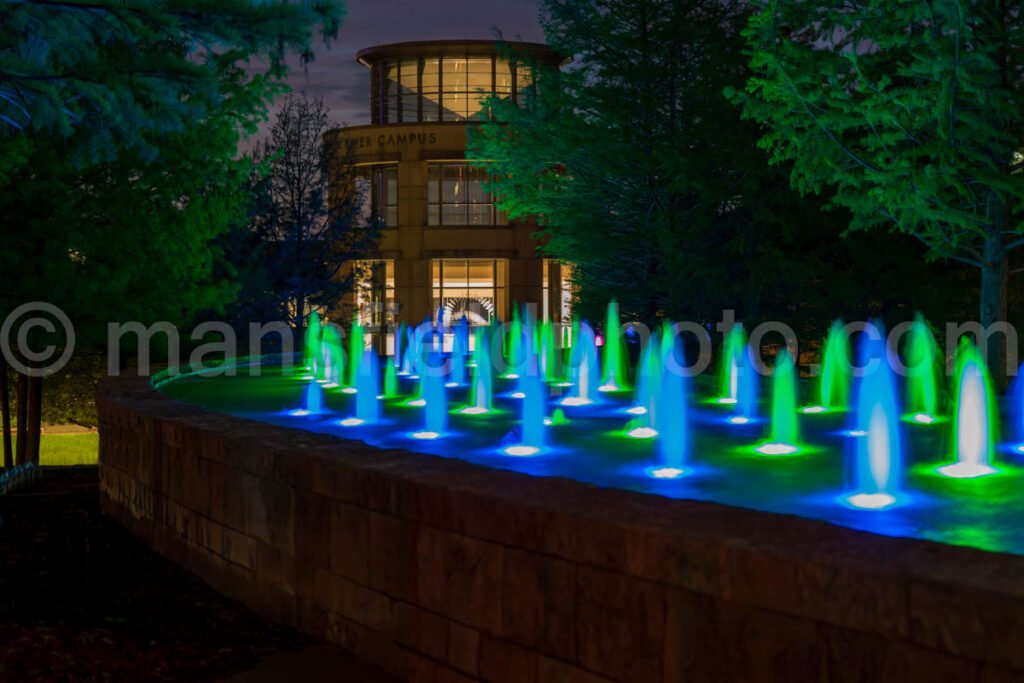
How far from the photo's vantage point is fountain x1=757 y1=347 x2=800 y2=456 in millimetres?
9055

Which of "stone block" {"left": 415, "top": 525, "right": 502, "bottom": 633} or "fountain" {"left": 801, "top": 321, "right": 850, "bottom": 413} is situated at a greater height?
"fountain" {"left": 801, "top": 321, "right": 850, "bottom": 413}

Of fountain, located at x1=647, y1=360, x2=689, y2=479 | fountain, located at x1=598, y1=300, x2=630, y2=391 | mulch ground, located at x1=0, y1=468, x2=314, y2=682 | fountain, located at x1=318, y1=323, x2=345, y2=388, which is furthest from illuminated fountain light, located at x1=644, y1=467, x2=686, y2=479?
fountain, located at x1=598, y1=300, x2=630, y2=391

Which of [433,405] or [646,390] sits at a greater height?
[646,390]

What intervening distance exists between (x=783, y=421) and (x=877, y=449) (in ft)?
5.99

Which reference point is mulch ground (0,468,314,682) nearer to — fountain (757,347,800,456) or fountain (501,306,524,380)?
fountain (757,347,800,456)

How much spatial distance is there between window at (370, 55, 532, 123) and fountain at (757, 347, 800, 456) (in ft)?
124

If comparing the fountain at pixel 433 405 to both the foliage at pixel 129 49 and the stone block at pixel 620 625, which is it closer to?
the foliage at pixel 129 49

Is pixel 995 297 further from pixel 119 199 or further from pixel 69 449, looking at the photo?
pixel 69 449

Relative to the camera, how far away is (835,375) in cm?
1559

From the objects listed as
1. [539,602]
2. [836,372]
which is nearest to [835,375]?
[836,372]

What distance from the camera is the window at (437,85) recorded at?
159 feet

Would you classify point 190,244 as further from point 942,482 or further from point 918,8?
point 942,482
